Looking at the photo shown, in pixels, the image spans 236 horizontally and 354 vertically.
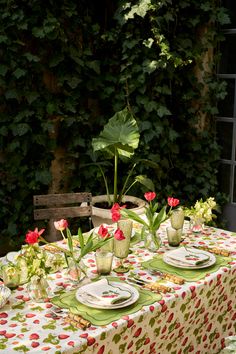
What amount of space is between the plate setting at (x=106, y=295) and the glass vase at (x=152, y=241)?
1.48ft

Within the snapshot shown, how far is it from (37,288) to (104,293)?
8.9 inches

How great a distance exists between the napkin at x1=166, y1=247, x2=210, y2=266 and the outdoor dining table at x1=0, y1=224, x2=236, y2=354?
0.12ft

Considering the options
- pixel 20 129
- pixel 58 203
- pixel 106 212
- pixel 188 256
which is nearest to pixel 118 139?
pixel 106 212

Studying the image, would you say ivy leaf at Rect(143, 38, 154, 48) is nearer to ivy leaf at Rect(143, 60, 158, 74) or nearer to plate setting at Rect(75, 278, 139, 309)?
ivy leaf at Rect(143, 60, 158, 74)

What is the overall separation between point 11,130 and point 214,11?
1828 mm

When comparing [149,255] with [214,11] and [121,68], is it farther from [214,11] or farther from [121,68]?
[214,11]

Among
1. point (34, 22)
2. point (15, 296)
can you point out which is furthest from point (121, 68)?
point (15, 296)

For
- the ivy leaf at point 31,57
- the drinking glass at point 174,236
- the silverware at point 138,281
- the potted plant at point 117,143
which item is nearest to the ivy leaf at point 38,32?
the ivy leaf at point 31,57

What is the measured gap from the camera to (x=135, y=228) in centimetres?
245

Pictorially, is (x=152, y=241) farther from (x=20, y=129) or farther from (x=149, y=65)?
(x=149, y=65)

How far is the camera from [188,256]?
6.51ft

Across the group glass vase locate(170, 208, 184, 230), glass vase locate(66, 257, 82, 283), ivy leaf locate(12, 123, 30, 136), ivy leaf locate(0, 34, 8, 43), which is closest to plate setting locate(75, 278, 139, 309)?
glass vase locate(66, 257, 82, 283)

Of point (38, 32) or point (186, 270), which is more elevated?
point (38, 32)

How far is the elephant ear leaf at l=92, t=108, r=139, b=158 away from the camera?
3.24 m
